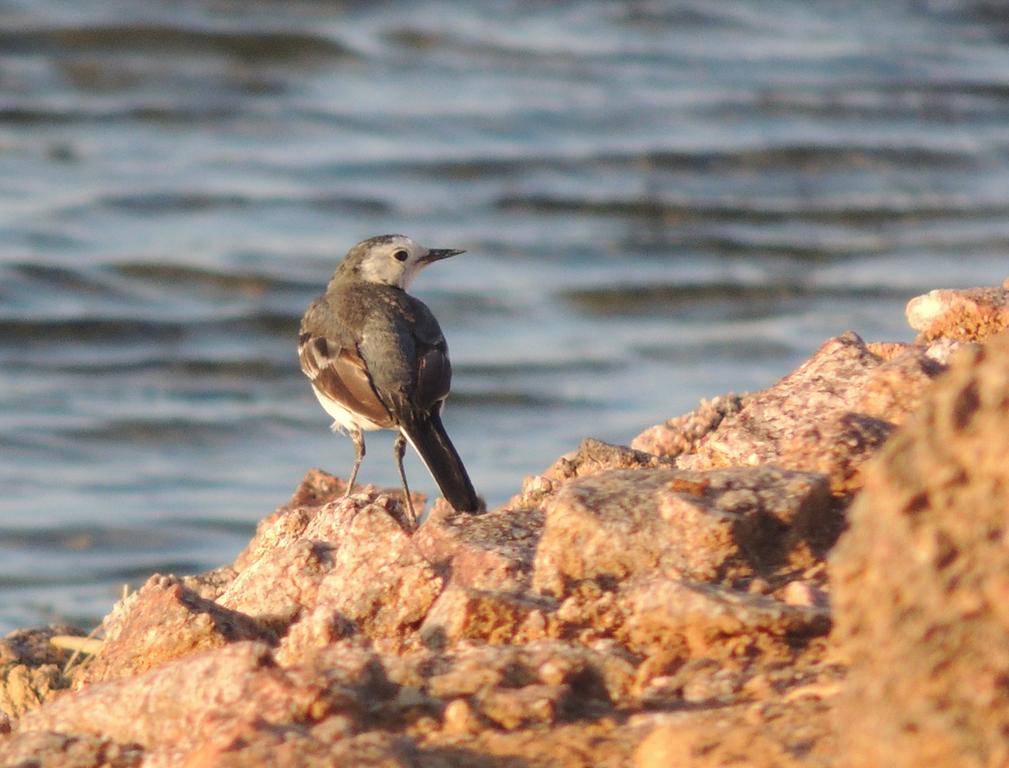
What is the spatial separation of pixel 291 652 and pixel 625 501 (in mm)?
876

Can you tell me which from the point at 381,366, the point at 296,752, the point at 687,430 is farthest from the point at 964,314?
the point at 296,752

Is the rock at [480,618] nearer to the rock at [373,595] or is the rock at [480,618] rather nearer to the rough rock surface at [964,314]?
the rock at [373,595]

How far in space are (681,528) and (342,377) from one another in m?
3.61

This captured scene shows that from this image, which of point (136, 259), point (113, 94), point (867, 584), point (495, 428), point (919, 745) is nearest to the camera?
point (919, 745)

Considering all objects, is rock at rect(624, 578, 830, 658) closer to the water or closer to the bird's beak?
the bird's beak

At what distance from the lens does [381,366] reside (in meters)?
7.52

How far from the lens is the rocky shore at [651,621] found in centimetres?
264

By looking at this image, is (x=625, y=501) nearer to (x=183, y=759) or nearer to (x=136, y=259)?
(x=183, y=759)

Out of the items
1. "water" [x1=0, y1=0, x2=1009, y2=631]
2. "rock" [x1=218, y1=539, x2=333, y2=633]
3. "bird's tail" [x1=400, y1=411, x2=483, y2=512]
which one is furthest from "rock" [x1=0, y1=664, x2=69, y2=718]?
"water" [x1=0, y1=0, x2=1009, y2=631]

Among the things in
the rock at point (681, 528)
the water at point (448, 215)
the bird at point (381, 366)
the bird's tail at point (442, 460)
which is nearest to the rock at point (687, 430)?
the bird's tail at point (442, 460)

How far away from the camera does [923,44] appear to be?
90.3 feet

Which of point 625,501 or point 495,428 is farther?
point 495,428

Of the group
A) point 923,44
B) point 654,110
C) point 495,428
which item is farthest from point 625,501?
point 923,44

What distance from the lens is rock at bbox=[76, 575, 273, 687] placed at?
14.3 ft
